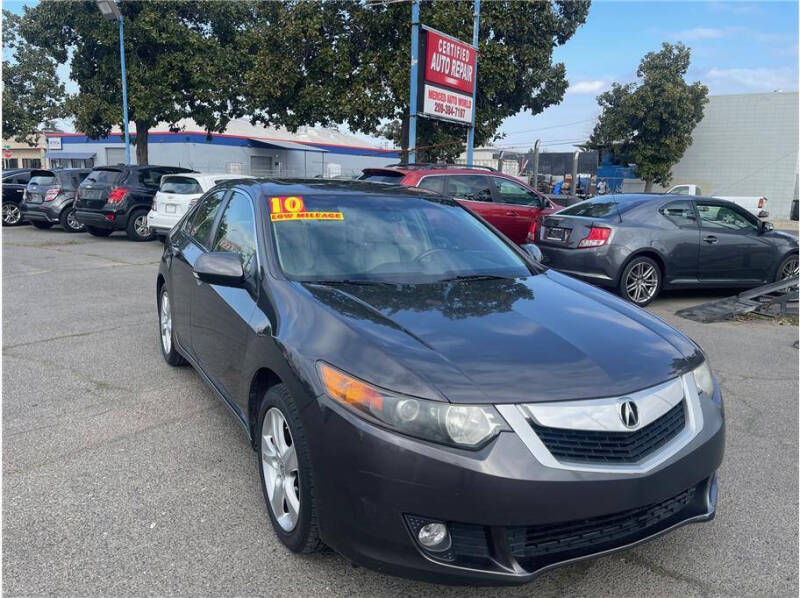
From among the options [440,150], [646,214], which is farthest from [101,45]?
[646,214]

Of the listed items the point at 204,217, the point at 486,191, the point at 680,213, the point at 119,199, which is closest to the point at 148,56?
the point at 119,199

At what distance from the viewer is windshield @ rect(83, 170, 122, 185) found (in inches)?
564

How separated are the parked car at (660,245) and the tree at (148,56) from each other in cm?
1629

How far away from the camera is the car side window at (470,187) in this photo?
10226mm

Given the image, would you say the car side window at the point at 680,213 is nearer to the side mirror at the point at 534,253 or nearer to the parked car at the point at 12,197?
the side mirror at the point at 534,253

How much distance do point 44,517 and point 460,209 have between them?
117 inches

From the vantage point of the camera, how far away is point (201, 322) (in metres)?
4.04

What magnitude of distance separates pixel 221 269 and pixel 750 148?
38.5 m

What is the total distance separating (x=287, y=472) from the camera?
2.71 meters

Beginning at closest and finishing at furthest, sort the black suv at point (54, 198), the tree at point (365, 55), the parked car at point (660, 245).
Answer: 1. the parked car at point (660, 245)
2. the black suv at point (54, 198)
3. the tree at point (365, 55)

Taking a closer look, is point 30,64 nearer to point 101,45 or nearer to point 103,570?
point 101,45

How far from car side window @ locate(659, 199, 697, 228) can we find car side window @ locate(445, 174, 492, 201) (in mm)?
2895

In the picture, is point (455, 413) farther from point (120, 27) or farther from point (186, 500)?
point (120, 27)

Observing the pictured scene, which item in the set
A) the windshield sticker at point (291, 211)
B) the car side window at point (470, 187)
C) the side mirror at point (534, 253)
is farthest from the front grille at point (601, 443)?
the car side window at point (470, 187)
